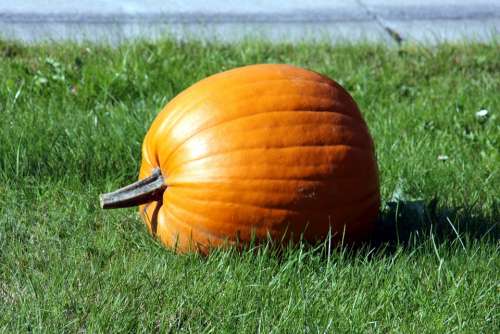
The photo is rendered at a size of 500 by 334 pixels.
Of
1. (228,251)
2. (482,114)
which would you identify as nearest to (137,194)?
(228,251)

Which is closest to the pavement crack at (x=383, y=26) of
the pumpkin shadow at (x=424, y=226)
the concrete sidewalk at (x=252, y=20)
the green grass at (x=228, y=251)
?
the concrete sidewalk at (x=252, y=20)

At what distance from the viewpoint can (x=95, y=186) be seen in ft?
13.6

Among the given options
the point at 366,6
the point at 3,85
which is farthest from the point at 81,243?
the point at 366,6

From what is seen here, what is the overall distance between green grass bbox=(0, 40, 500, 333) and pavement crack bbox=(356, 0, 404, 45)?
0.33m

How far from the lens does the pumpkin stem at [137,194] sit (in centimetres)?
352

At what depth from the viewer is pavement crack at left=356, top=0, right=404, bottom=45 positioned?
6148 mm

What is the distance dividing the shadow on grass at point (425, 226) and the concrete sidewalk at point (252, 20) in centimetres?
230

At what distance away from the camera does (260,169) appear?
336cm

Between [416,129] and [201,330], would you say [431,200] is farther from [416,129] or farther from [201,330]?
[201,330]

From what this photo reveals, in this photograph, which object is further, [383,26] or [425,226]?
[383,26]

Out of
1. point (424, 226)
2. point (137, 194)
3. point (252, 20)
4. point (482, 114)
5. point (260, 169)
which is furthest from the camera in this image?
point (252, 20)

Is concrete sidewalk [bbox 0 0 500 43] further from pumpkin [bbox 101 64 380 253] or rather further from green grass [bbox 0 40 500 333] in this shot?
pumpkin [bbox 101 64 380 253]

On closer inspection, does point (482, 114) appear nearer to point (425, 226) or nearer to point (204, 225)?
point (425, 226)

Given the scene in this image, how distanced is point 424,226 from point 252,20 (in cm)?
282
